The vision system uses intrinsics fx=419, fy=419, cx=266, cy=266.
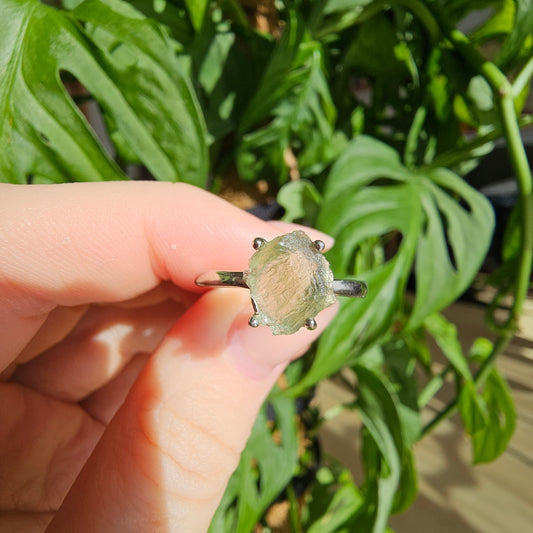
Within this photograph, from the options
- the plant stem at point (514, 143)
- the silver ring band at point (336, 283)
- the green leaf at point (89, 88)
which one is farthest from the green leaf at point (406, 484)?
the green leaf at point (89, 88)

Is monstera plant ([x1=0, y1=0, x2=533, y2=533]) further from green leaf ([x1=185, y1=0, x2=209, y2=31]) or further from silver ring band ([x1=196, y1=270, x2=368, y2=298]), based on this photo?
silver ring band ([x1=196, y1=270, x2=368, y2=298])

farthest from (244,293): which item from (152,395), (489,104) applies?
(489,104)

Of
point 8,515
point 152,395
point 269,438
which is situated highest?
point 152,395

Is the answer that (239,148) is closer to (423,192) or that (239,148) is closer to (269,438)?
(423,192)

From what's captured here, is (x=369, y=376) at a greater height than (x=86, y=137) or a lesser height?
lesser

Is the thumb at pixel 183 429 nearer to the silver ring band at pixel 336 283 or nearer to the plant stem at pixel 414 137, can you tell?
the silver ring band at pixel 336 283

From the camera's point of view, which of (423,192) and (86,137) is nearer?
(86,137)

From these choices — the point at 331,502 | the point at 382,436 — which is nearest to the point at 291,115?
the point at 382,436
